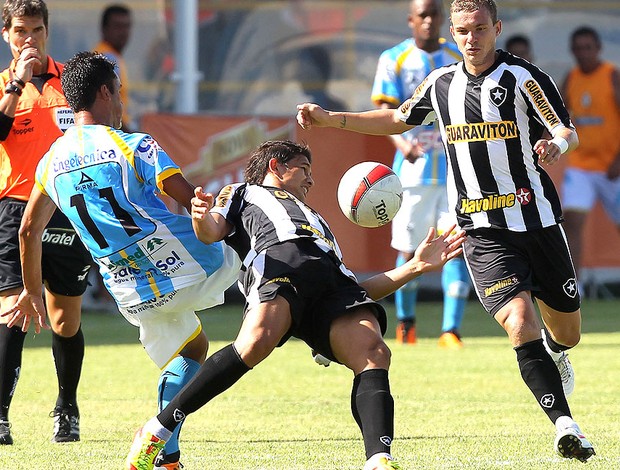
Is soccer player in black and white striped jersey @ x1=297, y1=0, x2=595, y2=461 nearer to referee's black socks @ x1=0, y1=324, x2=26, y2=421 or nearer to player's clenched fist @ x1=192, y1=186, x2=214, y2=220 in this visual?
player's clenched fist @ x1=192, y1=186, x2=214, y2=220

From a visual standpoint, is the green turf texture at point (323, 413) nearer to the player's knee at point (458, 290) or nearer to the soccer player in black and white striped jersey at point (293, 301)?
the player's knee at point (458, 290)

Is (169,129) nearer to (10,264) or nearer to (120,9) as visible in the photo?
(120,9)

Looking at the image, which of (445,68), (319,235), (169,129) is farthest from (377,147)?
(319,235)

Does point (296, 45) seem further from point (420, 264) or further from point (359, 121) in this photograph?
point (420, 264)

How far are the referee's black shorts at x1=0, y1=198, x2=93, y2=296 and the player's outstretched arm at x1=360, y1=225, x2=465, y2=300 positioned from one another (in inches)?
71.4

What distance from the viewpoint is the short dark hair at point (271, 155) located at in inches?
222

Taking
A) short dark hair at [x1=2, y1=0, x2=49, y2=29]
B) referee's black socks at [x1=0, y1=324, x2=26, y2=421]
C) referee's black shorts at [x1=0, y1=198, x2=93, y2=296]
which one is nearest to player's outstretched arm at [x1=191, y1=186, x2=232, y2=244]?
referee's black shorts at [x1=0, y1=198, x2=93, y2=296]

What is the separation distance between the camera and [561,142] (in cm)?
571

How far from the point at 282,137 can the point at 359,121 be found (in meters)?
6.42

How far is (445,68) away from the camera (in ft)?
21.2

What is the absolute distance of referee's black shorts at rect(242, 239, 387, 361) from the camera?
520 centimetres

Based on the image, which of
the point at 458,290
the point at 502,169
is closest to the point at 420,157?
the point at 458,290

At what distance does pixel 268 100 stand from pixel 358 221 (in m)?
10.6

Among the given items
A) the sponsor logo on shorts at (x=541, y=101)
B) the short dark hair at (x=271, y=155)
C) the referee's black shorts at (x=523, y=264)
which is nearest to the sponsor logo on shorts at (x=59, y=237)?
the short dark hair at (x=271, y=155)
